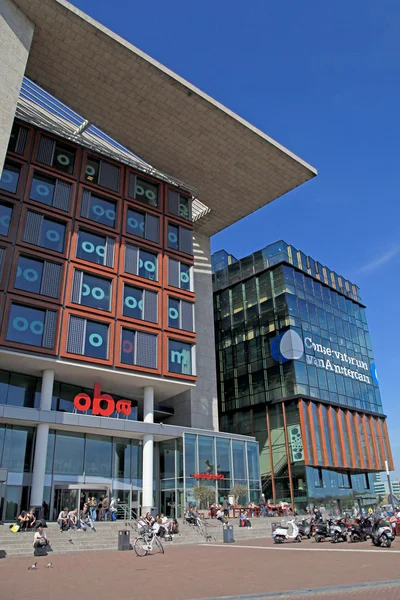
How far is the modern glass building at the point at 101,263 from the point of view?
33.3 metres

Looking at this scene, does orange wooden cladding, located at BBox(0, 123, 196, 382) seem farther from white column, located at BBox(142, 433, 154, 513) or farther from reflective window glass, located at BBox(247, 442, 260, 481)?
reflective window glass, located at BBox(247, 442, 260, 481)

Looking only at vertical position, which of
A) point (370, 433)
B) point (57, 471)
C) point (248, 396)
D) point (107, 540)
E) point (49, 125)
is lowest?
point (107, 540)

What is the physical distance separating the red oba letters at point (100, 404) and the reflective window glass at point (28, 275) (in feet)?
27.8

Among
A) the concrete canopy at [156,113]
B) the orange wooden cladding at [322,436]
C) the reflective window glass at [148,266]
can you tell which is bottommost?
the orange wooden cladding at [322,436]

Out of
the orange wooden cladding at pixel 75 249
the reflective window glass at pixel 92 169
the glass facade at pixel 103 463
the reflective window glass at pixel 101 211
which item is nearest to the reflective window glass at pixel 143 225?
the orange wooden cladding at pixel 75 249

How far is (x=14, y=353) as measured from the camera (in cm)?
3195

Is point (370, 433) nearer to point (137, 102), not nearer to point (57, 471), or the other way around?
point (57, 471)

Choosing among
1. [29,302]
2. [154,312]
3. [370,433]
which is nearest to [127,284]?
[154,312]

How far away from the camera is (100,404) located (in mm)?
37344

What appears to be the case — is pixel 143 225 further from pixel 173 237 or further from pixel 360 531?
pixel 360 531

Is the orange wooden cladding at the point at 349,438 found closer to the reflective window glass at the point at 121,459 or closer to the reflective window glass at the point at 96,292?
the reflective window glass at the point at 121,459

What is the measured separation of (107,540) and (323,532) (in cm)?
1100

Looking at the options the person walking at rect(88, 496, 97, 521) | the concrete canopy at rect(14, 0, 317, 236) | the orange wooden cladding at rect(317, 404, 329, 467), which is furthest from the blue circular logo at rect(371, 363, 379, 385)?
the person walking at rect(88, 496, 97, 521)

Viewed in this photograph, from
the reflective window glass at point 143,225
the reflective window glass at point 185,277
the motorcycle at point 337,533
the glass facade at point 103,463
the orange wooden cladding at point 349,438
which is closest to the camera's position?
the motorcycle at point 337,533
